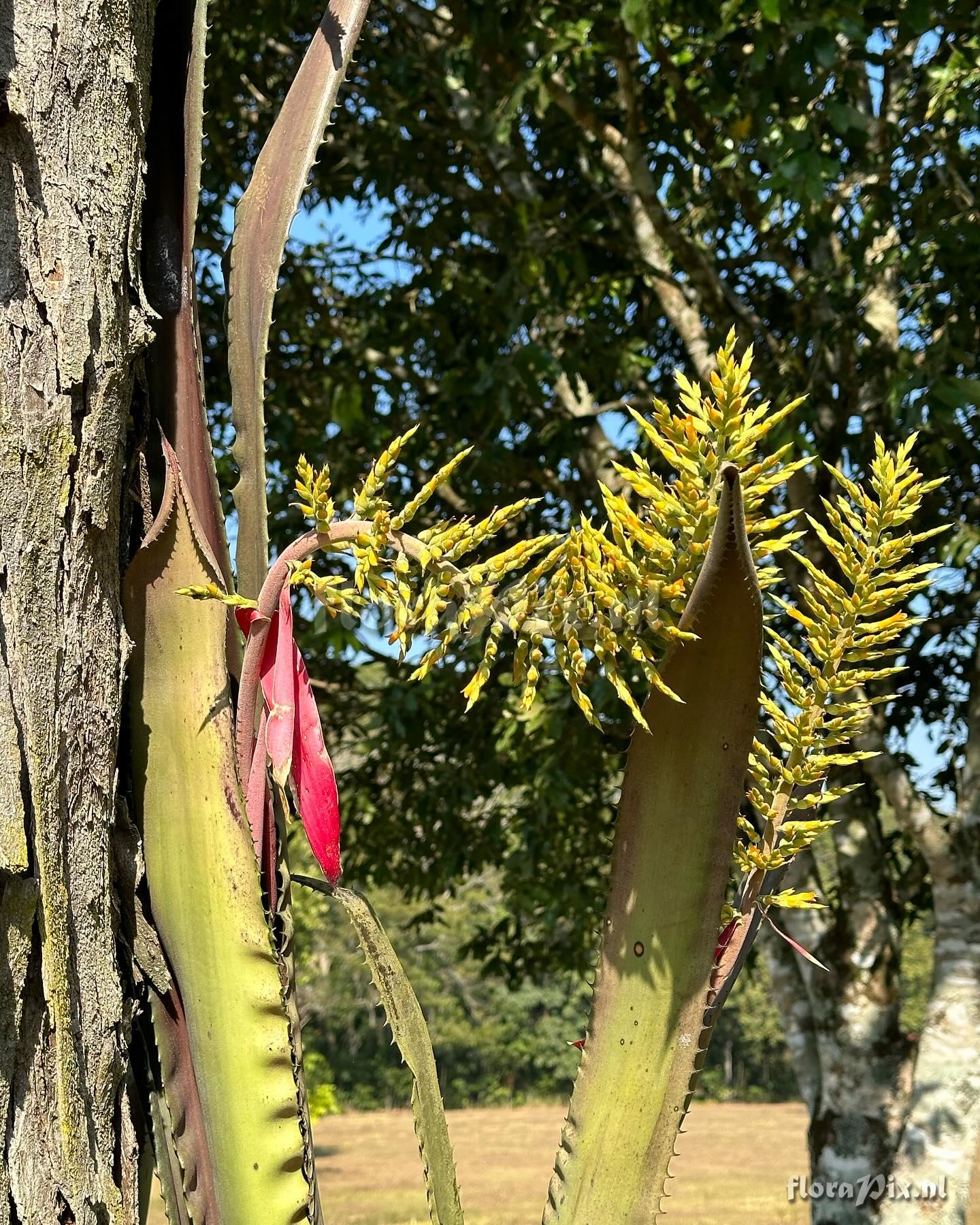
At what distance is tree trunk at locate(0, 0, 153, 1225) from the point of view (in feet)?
2.35

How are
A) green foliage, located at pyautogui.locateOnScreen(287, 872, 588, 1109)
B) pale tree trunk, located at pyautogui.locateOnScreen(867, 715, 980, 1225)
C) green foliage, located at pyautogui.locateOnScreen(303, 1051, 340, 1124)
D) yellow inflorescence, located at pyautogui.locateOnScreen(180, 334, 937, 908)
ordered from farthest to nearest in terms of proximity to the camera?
1. green foliage, located at pyautogui.locateOnScreen(287, 872, 588, 1109)
2. green foliage, located at pyautogui.locateOnScreen(303, 1051, 340, 1124)
3. pale tree trunk, located at pyautogui.locateOnScreen(867, 715, 980, 1225)
4. yellow inflorescence, located at pyautogui.locateOnScreen(180, 334, 937, 908)

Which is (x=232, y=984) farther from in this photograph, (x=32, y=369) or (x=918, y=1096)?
(x=918, y=1096)

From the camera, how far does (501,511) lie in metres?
0.73

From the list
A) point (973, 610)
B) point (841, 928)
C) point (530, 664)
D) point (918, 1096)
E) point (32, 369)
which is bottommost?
point (918, 1096)

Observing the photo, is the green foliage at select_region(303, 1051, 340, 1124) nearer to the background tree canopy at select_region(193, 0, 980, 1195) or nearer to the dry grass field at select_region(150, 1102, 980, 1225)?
the dry grass field at select_region(150, 1102, 980, 1225)

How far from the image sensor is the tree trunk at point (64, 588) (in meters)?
0.72

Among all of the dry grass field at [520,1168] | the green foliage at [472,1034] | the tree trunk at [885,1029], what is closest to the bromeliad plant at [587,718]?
the tree trunk at [885,1029]

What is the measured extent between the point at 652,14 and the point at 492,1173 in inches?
736

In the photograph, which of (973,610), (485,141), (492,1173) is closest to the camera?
(485,141)

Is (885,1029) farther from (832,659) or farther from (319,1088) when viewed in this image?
(319,1088)

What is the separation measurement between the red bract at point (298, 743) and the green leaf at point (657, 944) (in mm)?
190

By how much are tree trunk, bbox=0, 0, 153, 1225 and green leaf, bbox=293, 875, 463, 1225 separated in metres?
0.16

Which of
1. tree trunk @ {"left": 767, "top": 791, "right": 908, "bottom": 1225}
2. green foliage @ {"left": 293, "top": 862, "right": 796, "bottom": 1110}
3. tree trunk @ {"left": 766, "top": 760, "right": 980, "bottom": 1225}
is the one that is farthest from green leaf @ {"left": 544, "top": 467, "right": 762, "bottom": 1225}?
green foliage @ {"left": 293, "top": 862, "right": 796, "bottom": 1110}

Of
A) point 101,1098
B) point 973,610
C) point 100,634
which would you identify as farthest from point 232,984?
point 973,610
